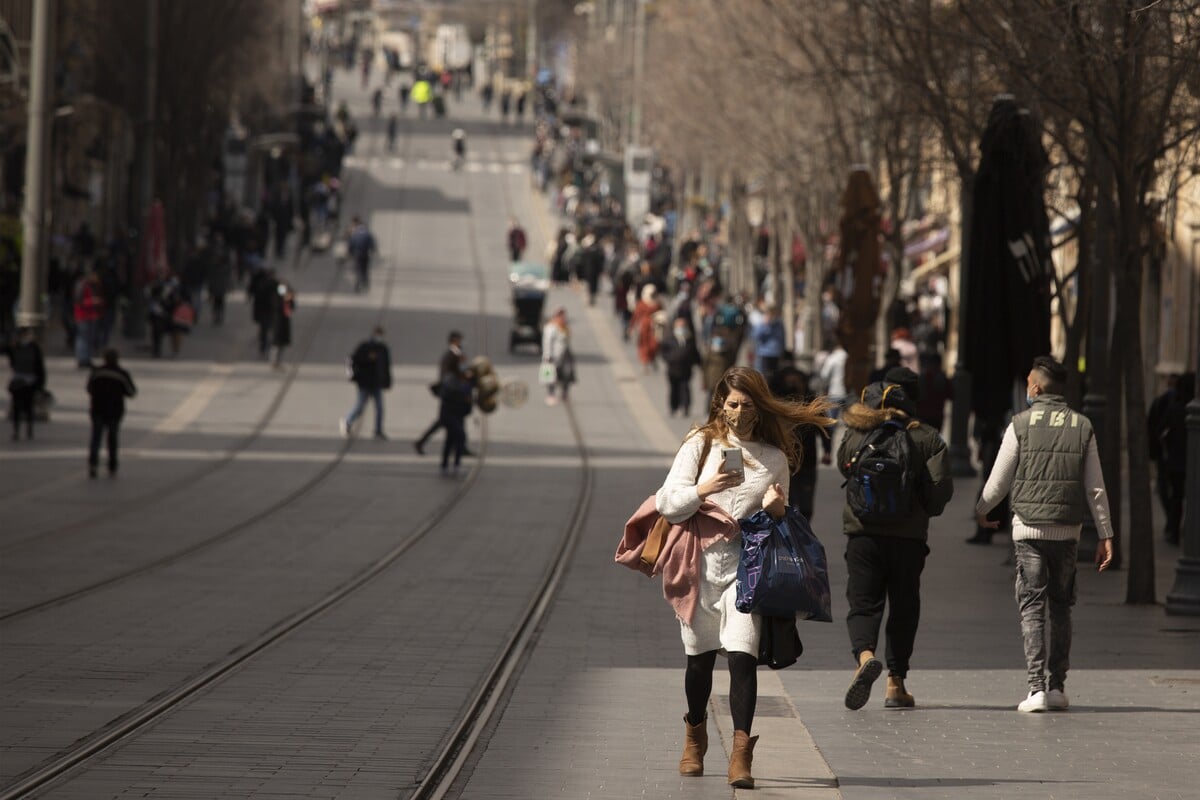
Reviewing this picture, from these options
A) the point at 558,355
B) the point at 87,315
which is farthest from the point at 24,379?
the point at 558,355

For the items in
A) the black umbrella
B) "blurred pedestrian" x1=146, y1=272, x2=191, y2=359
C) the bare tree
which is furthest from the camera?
"blurred pedestrian" x1=146, y1=272, x2=191, y2=359

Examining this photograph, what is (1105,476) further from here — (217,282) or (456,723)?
(217,282)

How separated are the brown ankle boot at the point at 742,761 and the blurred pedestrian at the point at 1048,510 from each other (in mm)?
2693

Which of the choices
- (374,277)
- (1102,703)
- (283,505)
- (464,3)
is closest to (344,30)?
(464,3)

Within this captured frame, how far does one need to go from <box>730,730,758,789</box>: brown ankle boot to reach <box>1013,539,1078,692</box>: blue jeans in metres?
2.76

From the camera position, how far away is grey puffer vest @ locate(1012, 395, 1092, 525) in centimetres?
1150

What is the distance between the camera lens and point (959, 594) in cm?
1712

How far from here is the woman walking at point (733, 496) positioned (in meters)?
9.13

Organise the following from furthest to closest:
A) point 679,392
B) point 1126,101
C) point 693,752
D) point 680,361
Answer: point 679,392 < point 680,361 < point 1126,101 < point 693,752

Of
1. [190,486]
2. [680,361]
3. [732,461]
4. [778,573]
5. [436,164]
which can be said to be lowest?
[190,486]

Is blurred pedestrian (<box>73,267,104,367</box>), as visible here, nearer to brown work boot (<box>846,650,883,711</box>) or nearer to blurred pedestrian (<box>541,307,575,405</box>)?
blurred pedestrian (<box>541,307,575,405</box>)

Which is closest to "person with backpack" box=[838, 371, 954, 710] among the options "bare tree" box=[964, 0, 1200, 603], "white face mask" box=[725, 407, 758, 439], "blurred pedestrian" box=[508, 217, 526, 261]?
"white face mask" box=[725, 407, 758, 439]

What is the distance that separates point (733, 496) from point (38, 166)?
82.9 ft

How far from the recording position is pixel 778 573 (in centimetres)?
908
